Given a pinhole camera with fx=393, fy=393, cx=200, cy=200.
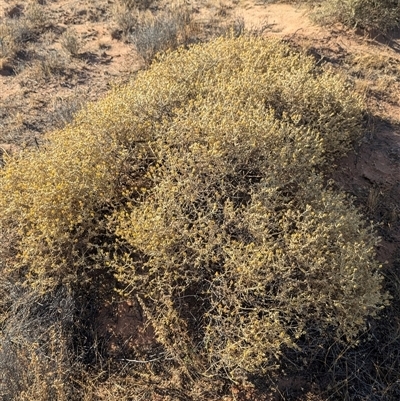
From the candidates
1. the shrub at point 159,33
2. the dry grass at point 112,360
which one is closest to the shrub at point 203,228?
the dry grass at point 112,360

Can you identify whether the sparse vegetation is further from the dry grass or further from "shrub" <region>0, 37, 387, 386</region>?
the dry grass

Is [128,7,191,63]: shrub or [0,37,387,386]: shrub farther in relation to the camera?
[128,7,191,63]: shrub

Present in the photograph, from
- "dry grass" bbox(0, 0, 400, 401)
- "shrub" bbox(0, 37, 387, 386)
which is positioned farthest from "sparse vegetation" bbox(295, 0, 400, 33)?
"dry grass" bbox(0, 0, 400, 401)

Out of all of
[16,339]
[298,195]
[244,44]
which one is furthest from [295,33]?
[16,339]

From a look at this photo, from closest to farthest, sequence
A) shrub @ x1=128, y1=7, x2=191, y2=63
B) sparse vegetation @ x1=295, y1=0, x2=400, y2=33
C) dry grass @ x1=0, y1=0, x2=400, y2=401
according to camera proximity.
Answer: dry grass @ x1=0, y1=0, x2=400, y2=401 → shrub @ x1=128, y1=7, x2=191, y2=63 → sparse vegetation @ x1=295, y1=0, x2=400, y2=33

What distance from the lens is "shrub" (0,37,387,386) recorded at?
9.23 ft

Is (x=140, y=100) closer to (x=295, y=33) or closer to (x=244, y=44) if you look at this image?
(x=244, y=44)

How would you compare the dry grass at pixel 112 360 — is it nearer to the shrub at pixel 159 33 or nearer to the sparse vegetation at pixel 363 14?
the shrub at pixel 159 33

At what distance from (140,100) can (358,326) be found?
281 centimetres

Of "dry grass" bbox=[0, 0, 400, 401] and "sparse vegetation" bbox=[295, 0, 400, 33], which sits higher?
"sparse vegetation" bbox=[295, 0, 400, 33]

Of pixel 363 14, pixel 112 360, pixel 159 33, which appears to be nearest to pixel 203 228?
pixel 112 360

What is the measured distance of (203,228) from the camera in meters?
3.12

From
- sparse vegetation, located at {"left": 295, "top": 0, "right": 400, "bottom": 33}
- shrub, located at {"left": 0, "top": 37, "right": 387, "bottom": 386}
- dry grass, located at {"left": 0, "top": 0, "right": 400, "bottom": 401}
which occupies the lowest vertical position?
dry grass, located at {"left": 0, "top": 0, "right": 400, "bottom": 401}

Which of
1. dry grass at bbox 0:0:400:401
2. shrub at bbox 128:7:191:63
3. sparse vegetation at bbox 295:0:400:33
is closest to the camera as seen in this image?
dry grass at bbox 0:0:400:401
